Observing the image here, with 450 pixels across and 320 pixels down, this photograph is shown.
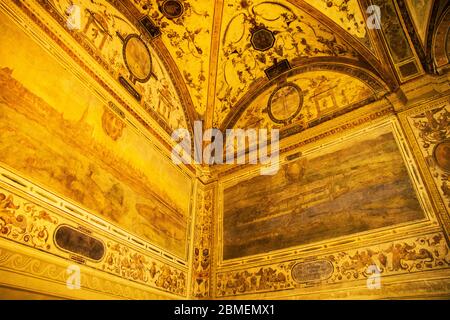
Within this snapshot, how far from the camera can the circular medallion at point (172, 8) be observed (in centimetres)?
764

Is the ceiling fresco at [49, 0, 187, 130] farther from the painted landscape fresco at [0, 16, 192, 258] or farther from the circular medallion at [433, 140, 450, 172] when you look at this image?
the circular medallion at [433, 140, 450, 172]

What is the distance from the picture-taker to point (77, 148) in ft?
16.9

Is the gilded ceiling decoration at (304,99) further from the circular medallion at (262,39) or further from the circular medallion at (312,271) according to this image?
the circular medallion at (312,271)

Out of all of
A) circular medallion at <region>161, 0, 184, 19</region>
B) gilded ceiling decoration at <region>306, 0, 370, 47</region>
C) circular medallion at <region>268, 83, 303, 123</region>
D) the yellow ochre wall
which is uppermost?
circular medallion at <region>161, 0, 184, 19</region>

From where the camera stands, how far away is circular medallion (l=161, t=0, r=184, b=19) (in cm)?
764

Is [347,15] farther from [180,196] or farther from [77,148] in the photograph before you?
[77,148]

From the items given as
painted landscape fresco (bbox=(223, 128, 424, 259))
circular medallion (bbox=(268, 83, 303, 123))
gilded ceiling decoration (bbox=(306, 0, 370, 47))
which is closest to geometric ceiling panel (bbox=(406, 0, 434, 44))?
gilded ceiling decoration (bbox=(306, 0, 370, 47))

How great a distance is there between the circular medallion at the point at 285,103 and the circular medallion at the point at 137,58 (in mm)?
3469

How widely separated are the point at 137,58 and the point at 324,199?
5427 mm

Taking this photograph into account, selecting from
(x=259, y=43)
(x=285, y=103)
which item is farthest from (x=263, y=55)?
(x=285, y=103)

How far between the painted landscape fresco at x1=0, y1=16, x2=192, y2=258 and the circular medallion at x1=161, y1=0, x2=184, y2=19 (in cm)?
327
